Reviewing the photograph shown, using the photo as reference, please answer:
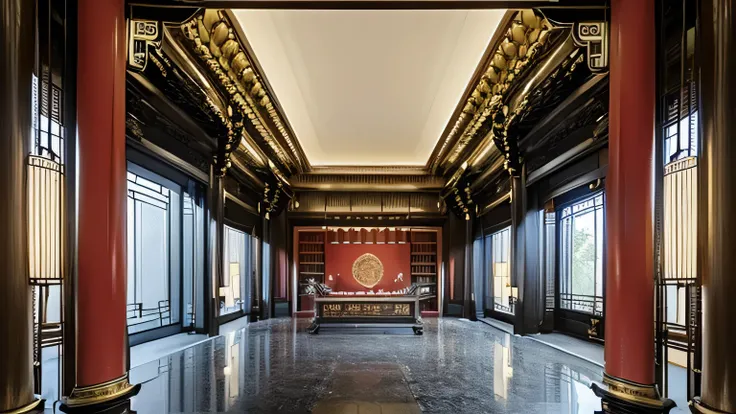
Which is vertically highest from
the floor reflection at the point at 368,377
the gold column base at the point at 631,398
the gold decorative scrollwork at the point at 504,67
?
the gold decorative scrollwork at the point at 504,67

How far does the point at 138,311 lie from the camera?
573 centimetres

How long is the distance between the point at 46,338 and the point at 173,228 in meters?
3.92

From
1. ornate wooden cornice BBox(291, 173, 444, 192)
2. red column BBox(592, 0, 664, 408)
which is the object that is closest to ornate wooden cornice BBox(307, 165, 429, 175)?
ornate wooden cornice BBox(291, 173, 444, 192)

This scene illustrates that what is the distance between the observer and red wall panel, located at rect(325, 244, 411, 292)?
11977mm

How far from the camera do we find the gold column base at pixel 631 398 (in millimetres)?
2652

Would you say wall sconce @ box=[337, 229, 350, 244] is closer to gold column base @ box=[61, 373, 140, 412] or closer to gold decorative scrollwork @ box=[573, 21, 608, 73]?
gold column base @ box=[61, 373, 140, 412]

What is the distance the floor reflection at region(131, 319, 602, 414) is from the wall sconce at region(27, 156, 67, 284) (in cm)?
126

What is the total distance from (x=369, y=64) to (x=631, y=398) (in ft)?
13.4

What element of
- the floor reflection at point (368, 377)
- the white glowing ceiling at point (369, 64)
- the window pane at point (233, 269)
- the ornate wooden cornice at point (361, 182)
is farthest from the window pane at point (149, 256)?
the ornate wooden cornice at point (361, 182)

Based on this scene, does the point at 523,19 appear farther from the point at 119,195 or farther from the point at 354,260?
the point at 354,260

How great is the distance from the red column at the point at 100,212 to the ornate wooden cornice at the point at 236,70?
0.56 meters

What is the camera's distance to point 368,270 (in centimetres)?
1202

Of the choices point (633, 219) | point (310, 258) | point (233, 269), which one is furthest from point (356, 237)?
point (633, 219)

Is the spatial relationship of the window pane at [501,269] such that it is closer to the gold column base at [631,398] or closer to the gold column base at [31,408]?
the gold column base at [631,398]
